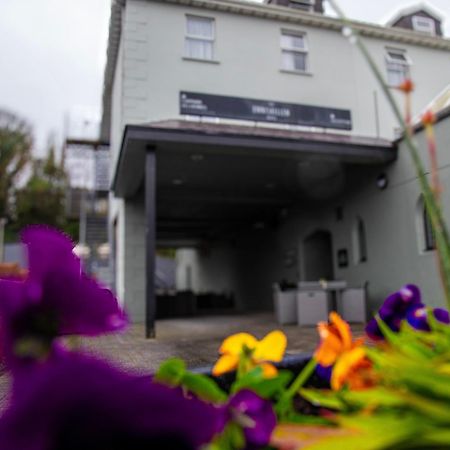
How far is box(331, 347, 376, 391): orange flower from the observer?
2.47 feet

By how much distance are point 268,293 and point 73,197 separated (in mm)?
12539

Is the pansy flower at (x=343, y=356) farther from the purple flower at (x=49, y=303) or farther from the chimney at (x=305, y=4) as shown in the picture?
the chimney at (x=305, y=4)

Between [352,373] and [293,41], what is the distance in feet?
34.3

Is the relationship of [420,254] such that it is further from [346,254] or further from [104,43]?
[104,43]

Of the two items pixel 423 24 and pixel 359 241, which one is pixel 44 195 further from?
pixel 423 24

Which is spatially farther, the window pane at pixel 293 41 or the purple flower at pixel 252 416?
the window pane at pixel 293 41

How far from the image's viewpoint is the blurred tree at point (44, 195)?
23.2 m

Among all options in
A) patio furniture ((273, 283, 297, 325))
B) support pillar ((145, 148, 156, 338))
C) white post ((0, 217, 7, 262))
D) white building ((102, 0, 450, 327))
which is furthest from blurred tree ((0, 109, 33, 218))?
patio furniture ((273, 283, 297, 325))

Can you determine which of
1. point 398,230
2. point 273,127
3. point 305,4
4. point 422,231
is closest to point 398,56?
point 305,4

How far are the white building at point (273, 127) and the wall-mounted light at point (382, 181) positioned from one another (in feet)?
0.08

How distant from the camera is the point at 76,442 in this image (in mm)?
397

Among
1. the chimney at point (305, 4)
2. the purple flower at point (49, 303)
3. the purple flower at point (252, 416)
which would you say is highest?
the chimney at point (305, 4)

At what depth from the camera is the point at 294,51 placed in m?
10.1

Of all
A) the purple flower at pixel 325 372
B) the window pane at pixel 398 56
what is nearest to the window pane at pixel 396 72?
the window pane at pixel 398 56
